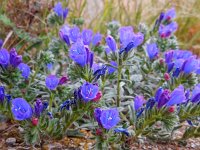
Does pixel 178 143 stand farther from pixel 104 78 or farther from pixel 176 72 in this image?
pixel 104 78

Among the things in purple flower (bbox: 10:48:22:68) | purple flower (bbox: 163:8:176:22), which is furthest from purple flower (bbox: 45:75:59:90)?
purple flower (bbox: 163:8:176:22)

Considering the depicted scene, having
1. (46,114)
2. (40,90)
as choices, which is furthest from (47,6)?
(46,114)

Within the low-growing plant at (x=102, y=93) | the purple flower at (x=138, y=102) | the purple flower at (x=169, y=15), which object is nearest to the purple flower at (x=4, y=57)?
the low-growing plant at (x=102, y=93)

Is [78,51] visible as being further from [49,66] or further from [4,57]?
[49,66]

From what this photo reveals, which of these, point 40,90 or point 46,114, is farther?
point 40,90

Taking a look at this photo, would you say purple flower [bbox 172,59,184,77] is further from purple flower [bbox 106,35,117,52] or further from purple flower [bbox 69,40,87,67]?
purple flower [bbox 69,40,87,67]

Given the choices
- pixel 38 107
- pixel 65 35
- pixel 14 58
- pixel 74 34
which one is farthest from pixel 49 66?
pixel 38 107

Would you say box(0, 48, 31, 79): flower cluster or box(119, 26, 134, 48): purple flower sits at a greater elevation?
box(119, 26, 134, 48): purple flower
